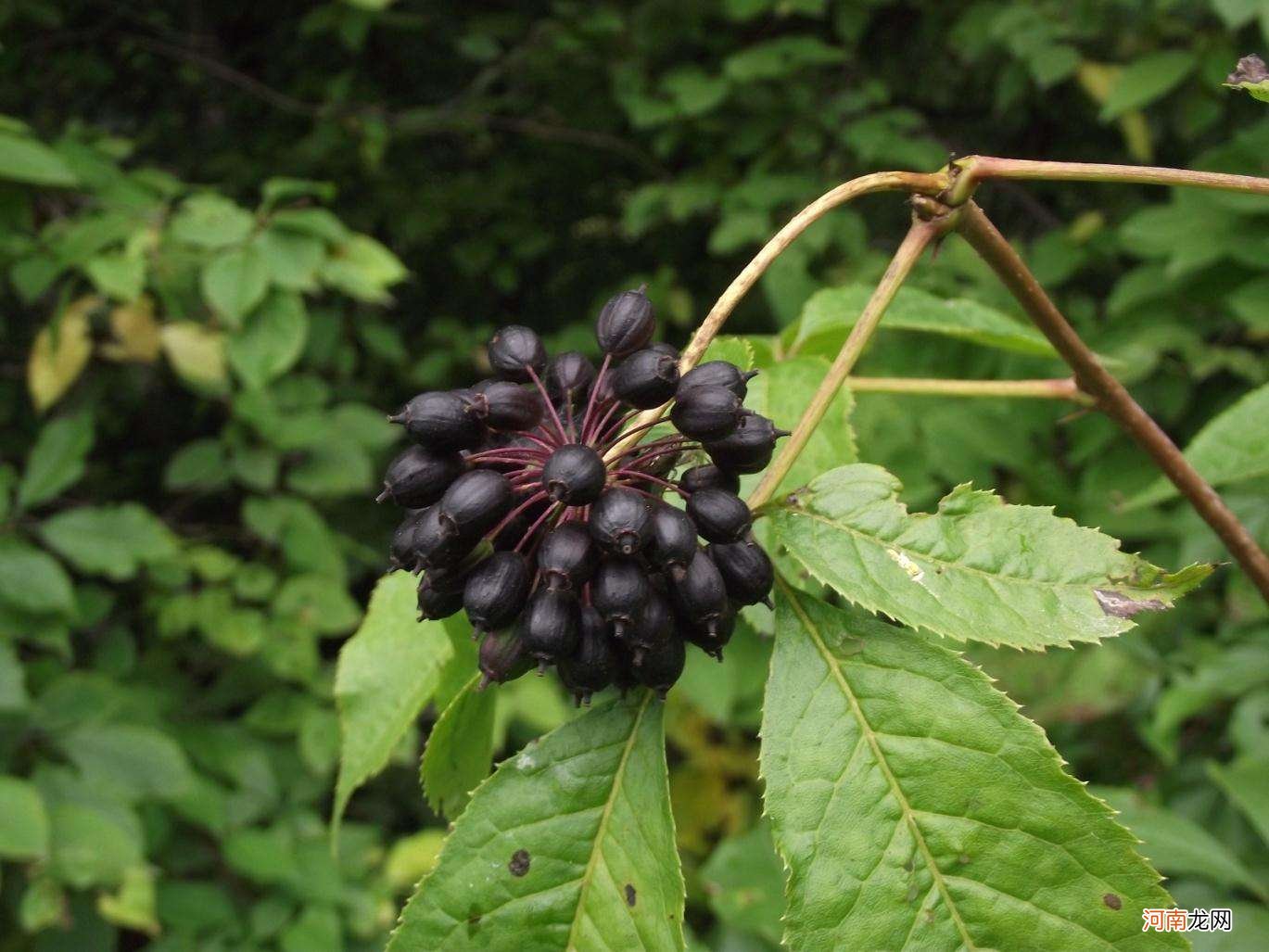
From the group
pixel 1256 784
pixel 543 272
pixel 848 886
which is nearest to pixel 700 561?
pixel 848 886

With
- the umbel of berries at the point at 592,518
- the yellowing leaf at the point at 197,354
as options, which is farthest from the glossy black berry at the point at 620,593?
the yellowing leaf at the point at 197,354

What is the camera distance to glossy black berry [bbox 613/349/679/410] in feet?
4.23

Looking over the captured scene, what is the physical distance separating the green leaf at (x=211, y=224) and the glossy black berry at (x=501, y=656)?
2919 millimetres

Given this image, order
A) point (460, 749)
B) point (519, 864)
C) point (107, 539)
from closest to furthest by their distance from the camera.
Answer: point (519, 864) < point (460, 749) < point (107, 539)

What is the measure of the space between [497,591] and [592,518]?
150 millimetres

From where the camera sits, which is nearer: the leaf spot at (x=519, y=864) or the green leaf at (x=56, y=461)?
the leaf spot at (x=519, y=864)

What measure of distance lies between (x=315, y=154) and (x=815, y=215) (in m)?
4.76

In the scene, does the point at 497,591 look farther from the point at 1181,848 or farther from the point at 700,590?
the point at 1181,848

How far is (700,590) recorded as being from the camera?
1204mm

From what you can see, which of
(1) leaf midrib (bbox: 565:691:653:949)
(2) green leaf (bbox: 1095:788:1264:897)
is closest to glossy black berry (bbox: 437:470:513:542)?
(1) leaf midrib (bbox: 565:691:653:949)

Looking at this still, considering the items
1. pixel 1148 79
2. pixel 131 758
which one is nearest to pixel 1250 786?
pixel 1148 79

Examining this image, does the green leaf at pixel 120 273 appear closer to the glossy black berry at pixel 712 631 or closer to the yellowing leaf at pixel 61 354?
the yellowing leaf at pixel 61 354

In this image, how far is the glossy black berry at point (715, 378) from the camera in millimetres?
1270

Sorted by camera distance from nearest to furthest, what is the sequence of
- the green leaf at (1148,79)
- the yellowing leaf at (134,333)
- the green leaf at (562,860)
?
the green leaf at (562,860)
the green leaf at (1148,79)
the yellowing leaf at (134,333)
